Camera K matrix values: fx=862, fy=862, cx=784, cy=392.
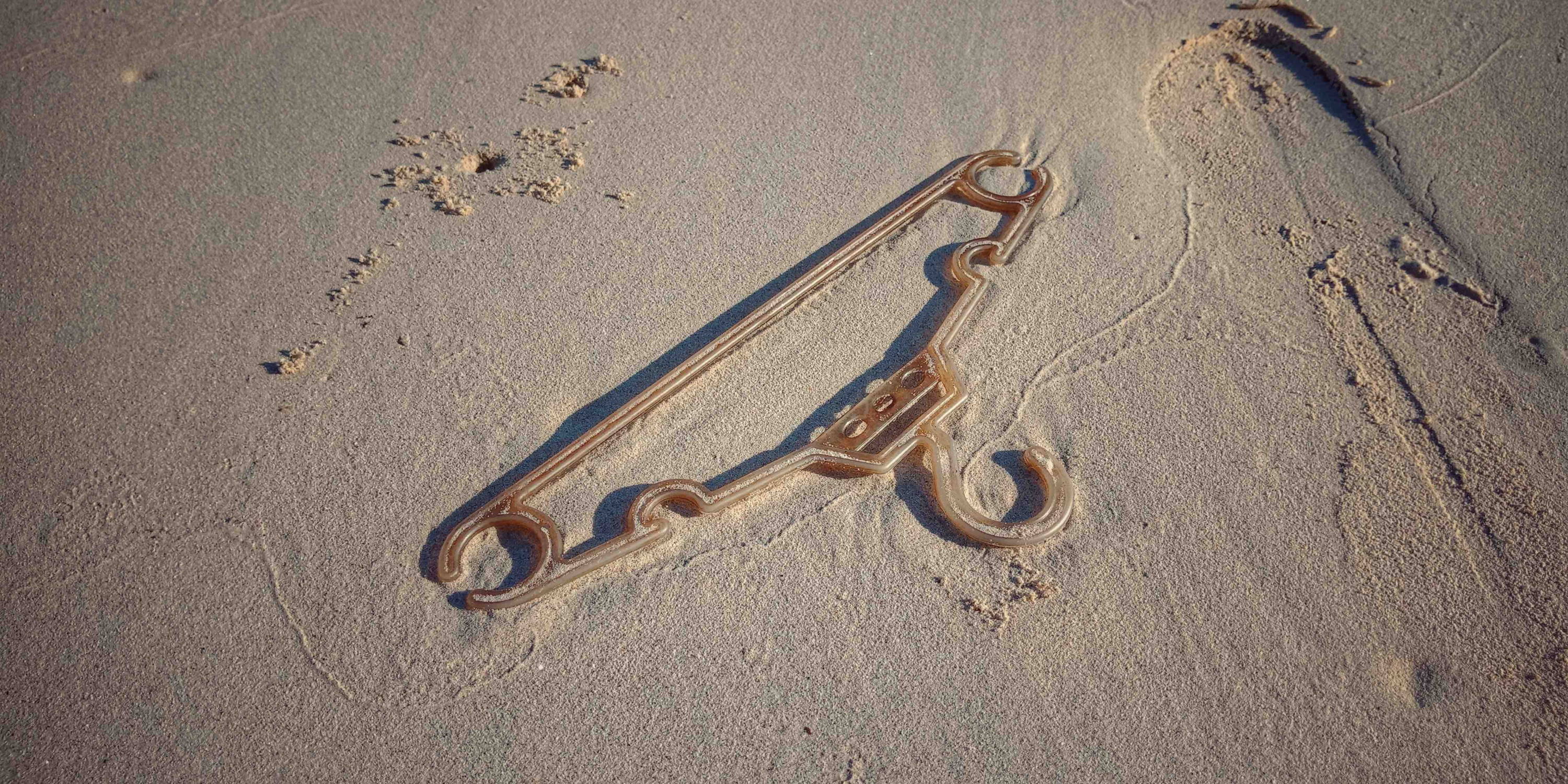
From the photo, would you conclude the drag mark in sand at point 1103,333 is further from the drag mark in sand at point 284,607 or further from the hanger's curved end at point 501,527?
the drag mark in sand at point 284,607

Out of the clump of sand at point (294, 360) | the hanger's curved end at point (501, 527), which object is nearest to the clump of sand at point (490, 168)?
the clump of sand at point (294, 360)

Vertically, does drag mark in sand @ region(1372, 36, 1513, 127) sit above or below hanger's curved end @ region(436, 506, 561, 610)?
above

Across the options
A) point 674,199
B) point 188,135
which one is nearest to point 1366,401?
point 674,199

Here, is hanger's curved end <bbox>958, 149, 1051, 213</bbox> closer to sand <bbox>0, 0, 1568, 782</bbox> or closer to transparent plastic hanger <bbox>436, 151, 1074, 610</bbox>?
sand <bbox>0, 0, 1568, 782</bbox>

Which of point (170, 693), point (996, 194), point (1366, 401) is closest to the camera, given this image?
point (170, 693)

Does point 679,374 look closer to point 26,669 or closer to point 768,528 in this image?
point 768,528

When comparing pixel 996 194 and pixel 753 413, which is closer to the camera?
pixel 753 413

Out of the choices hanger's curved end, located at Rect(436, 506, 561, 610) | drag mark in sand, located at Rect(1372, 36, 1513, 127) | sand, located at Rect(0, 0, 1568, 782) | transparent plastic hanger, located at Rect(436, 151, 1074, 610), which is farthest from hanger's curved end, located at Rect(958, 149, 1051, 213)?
hanger's curved end, located at Rect(436, 506, 561, 610)
